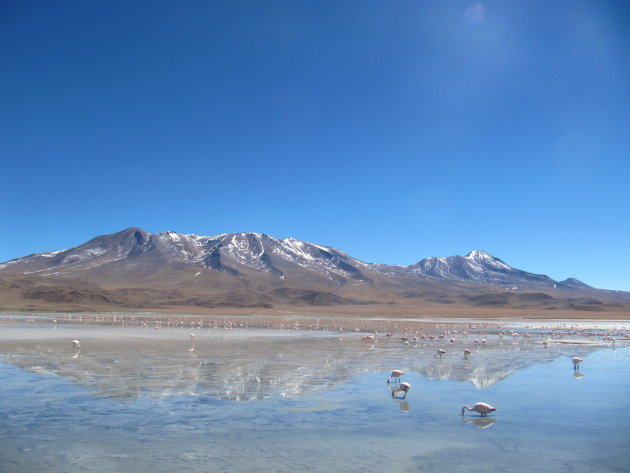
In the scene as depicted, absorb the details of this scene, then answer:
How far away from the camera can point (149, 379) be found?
15.1 meters

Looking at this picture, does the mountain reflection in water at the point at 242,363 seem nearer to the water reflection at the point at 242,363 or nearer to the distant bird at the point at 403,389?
the water reflection at the point at 242,363

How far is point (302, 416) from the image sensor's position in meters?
10.9

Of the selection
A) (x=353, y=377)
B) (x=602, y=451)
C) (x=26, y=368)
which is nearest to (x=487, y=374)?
(x=353, y=377)

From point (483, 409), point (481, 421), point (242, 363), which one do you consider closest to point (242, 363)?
point (242, 363)

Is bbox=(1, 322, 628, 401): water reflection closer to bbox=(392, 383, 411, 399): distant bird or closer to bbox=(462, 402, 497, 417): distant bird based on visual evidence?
bbox=(392, 383, 411, 399): distant bird

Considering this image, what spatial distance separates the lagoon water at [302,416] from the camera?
8.11 m

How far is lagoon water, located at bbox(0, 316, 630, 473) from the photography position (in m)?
8.11

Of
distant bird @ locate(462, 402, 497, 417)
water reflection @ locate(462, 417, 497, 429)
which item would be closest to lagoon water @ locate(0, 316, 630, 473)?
water reflection @ locate(462, 417, 497, 429)

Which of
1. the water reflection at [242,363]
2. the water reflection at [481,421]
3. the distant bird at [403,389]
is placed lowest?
the water reflection at [481,421]

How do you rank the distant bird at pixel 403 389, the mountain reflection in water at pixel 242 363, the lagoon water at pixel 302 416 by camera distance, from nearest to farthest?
the lagoon water at pixel 302 416, the distant bird at pixel 403 389, the mountain reflection in water at pixel 242 363

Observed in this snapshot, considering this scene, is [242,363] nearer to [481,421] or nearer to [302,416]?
[302,416]

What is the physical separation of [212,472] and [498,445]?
16.8 ft

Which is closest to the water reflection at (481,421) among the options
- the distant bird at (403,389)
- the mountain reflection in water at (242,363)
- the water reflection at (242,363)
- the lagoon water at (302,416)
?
the lagoon water at (302,416)

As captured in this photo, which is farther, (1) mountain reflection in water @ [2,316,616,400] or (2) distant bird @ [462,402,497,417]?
(1) mountain reflection in water @ [2,316,616,400]
